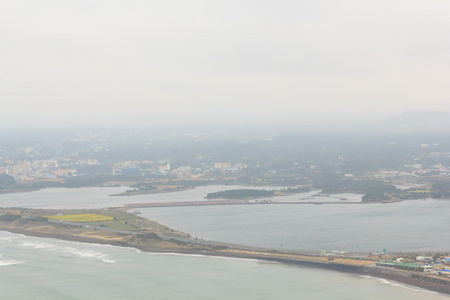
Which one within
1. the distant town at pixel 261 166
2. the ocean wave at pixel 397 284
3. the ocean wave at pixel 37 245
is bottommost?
the ocean wave at pixel 397 284

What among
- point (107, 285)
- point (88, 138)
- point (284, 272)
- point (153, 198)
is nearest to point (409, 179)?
point (153, 198)

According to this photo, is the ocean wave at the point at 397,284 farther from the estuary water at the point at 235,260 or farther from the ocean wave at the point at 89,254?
the ocean wave at the point at 89,254

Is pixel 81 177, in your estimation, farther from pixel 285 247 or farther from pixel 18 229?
pixel 285 247

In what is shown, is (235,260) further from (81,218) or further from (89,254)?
(81,218)

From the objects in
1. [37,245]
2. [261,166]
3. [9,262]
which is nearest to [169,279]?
[9,262]

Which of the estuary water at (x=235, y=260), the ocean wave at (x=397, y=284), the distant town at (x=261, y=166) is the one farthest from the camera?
the distant town at (x=261, y=166)

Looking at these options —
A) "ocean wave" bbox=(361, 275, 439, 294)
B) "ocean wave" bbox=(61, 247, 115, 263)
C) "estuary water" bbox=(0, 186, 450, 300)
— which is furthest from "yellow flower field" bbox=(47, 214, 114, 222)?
"ocean wave" bbox=(361, 275, 439, 294)

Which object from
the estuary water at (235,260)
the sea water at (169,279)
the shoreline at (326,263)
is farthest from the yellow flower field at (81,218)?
the sea water at (169,279)
